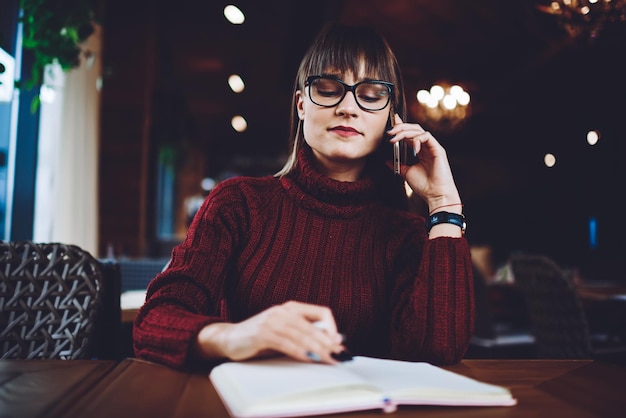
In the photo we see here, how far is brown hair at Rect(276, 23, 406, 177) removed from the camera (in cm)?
122

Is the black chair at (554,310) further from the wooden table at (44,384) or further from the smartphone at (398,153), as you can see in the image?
the wooden table at (44,384)

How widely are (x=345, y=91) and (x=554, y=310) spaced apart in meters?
1.95

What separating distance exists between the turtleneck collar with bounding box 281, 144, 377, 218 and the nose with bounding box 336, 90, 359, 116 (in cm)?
18

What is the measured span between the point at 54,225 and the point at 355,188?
118 inches

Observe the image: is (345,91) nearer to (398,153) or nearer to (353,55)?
(353,55)

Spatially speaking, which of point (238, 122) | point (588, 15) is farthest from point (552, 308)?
point (238, 122)

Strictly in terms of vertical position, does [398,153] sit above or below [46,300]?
above

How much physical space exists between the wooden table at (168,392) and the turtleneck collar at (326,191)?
51cm

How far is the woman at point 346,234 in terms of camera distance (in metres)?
1.06

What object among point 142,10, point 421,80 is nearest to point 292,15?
point 142,10

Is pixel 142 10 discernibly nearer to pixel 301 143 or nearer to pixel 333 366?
pixel 301 143

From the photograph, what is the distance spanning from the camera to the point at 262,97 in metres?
9.64

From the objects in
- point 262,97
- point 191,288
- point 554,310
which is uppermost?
point 262,97

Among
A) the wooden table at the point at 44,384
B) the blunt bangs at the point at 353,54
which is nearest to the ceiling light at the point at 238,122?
the blunt bangs at the point at 353,54
